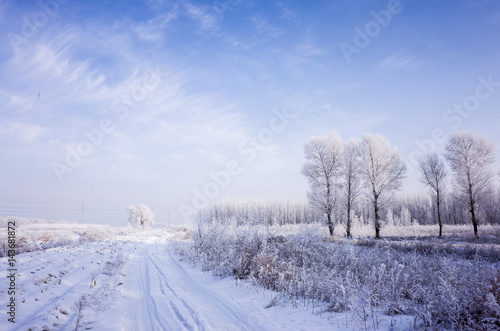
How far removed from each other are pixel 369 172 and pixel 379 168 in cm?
98

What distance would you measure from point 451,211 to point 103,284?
216ft

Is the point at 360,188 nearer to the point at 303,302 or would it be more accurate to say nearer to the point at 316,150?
the point at 316,150

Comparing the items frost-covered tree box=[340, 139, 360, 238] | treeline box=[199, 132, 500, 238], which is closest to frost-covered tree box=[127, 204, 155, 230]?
treeline box=[199, 132, 500, 238]

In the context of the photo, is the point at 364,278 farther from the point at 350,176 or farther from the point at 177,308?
the point at 350,176

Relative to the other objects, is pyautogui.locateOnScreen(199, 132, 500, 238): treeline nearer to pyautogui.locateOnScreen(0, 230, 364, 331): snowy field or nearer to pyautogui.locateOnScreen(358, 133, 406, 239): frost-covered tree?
pyautogui.locateOnScreen(358, 133, 406, 239): frost-covered tree

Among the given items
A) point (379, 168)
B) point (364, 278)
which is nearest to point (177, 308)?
point (364, 278)

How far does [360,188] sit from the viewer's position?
78.8 feet

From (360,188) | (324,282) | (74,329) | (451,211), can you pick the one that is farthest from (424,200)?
(74,329)

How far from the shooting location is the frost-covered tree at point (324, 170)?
23844 millimetres

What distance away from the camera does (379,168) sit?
931 inches

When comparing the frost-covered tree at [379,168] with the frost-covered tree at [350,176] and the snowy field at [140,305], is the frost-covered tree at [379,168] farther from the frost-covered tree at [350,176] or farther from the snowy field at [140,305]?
the snowy field at [140,305]

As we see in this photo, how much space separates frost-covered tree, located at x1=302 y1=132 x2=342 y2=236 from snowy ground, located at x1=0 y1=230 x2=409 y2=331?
58.7ft

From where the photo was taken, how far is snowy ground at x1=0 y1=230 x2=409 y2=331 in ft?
13.8

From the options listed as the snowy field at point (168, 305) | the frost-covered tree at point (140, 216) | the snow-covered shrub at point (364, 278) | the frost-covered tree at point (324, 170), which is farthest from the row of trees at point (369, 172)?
the frost-covered tree at point (140, 216)
